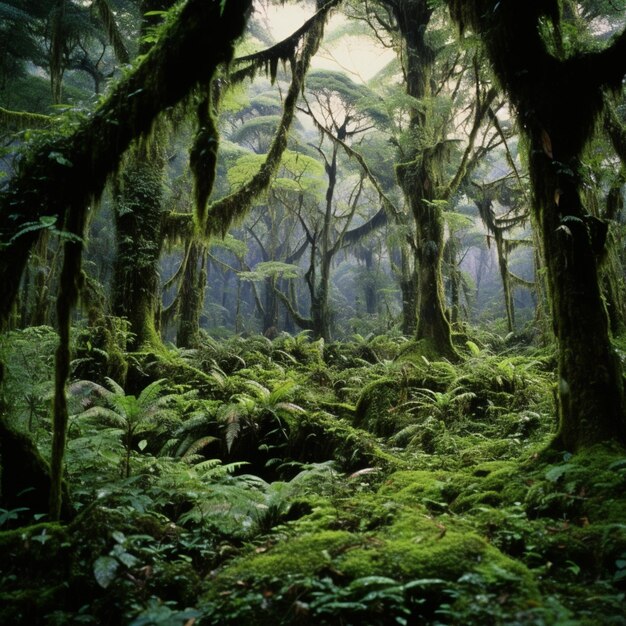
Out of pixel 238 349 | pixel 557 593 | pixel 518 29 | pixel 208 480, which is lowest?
pixel 557 593

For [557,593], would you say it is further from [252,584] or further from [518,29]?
[518,29]

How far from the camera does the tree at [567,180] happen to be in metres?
4.09

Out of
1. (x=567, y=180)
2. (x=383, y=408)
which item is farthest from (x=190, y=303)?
(x=567, y=180)

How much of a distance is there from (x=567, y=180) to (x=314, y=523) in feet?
12.7

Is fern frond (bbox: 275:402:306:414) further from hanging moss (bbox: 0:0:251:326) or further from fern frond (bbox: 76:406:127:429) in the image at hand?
hanging moss (bbox: 0:0:251:326)

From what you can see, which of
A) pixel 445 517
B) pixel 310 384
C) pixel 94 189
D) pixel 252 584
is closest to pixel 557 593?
pixel 445 517

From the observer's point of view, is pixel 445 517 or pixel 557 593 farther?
pixel 445 517

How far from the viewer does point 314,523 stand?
346 centimetres

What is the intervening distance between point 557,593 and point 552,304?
9.42 feet

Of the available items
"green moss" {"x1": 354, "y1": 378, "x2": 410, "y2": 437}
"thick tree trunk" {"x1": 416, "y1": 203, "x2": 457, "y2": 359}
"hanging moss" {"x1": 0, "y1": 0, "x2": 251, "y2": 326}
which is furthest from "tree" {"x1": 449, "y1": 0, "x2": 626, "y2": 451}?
"thick tree trunk" {"x1": 416, "y1": 203, "x2": 457, "y2": 359}

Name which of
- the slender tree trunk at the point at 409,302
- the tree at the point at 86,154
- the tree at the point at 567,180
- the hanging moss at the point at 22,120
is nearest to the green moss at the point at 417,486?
the tree at the point at 567,180

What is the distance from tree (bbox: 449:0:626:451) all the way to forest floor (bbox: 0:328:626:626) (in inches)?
→ 18.9

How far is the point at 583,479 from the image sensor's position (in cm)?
357

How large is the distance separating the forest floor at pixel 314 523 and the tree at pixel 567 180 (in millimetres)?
480
